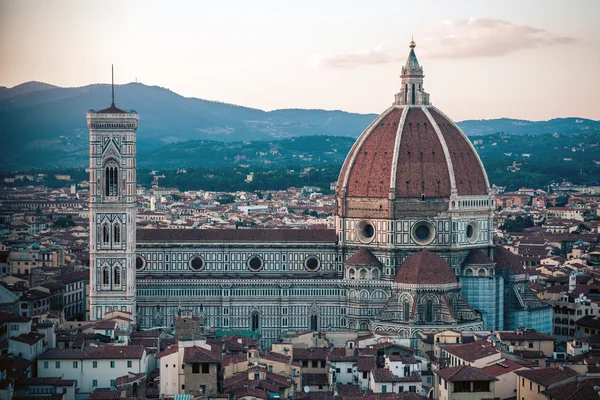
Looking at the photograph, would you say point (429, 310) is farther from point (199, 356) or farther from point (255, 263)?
point (199, 356)

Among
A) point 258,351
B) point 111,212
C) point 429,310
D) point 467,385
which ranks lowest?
point 258,351

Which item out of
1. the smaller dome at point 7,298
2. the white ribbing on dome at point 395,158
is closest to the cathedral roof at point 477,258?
the white ribbing on dome at point 395,158

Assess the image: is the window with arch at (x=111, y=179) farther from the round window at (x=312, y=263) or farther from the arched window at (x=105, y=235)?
the round window at (x=312, y=263)

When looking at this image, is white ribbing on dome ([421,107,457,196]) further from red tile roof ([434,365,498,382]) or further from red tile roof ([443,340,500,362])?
red tile roof ([434,365,498,382])

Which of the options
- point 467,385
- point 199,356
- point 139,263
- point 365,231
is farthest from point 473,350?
point 139,263

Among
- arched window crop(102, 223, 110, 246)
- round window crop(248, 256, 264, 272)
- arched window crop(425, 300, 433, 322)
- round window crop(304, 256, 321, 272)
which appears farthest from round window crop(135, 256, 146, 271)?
arched window crop(425, 300, 433, 322)

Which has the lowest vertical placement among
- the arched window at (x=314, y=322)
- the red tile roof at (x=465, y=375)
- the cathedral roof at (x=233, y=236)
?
the arched window at (x=314, y=322)

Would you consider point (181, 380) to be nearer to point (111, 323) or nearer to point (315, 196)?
point (111, 323)
